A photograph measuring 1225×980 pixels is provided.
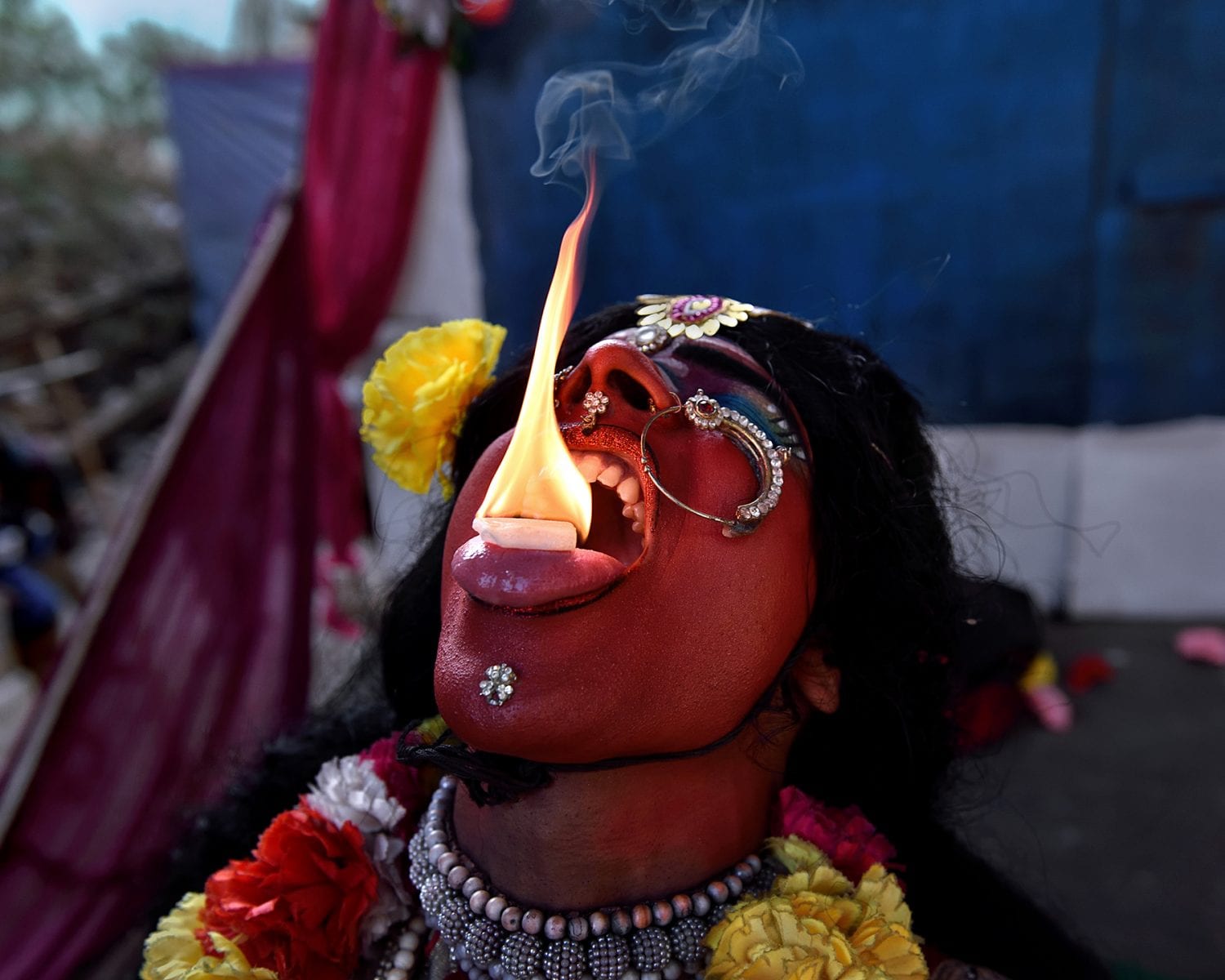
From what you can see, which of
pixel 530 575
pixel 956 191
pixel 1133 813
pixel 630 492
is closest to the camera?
pixel 530 575

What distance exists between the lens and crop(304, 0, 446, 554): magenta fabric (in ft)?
12.9

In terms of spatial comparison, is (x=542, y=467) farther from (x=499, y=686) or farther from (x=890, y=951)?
(x=890, y=951)

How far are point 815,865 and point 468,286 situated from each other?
358 cm

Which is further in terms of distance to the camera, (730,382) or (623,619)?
(730,382)

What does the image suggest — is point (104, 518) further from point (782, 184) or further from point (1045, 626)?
point (1045, 626)

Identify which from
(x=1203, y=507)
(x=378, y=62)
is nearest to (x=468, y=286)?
(x=378, y=62)

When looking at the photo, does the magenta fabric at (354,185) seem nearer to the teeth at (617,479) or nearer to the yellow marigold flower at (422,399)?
the yellow marigold flower at (422,399)

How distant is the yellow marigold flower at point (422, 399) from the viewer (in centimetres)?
128

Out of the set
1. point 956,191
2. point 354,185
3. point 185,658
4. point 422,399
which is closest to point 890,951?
point 422,399

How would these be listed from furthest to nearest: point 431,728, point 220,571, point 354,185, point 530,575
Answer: point 354,185, point 220,571, point 431,728, point 530,575

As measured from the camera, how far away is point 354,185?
418 centimetres

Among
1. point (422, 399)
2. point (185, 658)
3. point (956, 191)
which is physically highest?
point (956, 191)

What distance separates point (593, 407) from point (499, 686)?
1.09 feet

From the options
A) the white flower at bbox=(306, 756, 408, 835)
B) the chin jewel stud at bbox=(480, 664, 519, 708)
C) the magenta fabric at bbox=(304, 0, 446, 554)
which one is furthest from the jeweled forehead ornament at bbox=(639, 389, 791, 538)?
the magenta fabric at bbox=(304, 0, 446, 554)
